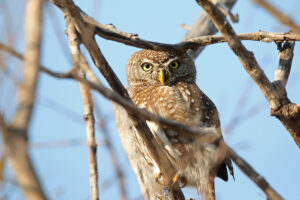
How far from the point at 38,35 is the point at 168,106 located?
2726mm

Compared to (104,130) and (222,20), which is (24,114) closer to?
(104,130)

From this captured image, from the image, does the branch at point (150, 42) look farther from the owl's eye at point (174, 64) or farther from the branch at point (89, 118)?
the owl's eye at point (174, 64)

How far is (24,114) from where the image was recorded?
1452mm

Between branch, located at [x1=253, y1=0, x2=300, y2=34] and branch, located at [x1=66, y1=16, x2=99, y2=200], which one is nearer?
branch, located at [x1=253, y1=0, x2=300, y2=34]

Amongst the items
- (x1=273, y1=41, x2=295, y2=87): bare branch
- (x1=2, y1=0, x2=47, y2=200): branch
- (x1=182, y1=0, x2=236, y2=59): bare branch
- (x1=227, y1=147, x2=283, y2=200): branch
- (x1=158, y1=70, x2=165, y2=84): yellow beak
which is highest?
(x1=182, y1=0, x2=236, y2=59): bare branch

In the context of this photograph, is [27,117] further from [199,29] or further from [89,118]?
[199,29]

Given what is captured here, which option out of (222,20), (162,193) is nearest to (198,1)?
(222,20)

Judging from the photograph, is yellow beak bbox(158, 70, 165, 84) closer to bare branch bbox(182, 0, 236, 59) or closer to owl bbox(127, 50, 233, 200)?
owl bbox(127, 50, 233, 200)

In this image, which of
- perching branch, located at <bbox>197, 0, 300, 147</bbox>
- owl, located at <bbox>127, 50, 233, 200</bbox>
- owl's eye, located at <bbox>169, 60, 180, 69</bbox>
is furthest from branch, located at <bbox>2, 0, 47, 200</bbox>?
owl's eye, located at <bbox>169, 60, 180, 69</bbox>

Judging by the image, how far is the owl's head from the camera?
5023 millimetres

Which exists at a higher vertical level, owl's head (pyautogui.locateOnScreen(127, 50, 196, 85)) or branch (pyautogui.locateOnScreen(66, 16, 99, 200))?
owl's head (pyautogui.locateOnScreen(127, 50, 196, 85))

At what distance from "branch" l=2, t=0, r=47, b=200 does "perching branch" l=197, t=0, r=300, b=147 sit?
4.67 ft

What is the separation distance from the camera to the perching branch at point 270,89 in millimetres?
2855

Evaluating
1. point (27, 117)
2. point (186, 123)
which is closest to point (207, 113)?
point (186, 123)
